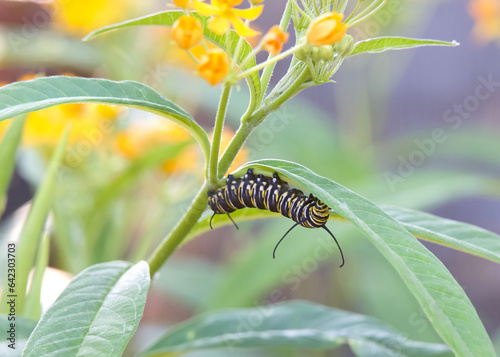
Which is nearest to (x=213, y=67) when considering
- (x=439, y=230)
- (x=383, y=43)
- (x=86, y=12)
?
(x=383, y=43)

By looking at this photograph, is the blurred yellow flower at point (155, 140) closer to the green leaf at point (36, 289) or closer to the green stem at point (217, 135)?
the green leaf at point (36, 289)

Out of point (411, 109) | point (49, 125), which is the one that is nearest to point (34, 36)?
point (49, 125)

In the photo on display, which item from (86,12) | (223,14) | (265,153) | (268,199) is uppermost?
(86,12)

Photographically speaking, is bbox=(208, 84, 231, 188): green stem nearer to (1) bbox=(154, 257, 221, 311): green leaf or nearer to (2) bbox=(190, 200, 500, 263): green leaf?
(2) bbox=(190, 200, 500, 263): green leaf

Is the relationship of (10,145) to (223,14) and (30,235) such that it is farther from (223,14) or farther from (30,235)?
(223,14)

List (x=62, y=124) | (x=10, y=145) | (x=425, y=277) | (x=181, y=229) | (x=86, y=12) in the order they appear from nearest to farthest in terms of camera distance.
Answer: (x=425, y=277)
(x=181, y=229)
(x=10, y=145)
(x=62, y=124)
(x=86, y=12)

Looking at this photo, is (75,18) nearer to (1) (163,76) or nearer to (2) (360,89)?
(1) (163,76)

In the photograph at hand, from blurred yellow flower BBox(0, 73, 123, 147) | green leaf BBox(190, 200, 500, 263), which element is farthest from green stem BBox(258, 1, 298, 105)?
blurred yellow flower BBox(0, 73, 123, 147)

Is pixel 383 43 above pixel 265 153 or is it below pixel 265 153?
below
